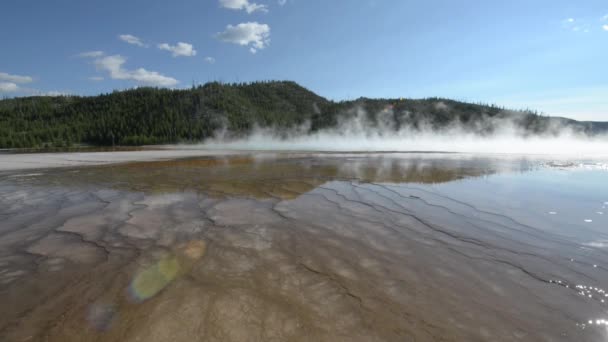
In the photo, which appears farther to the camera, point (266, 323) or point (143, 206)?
point (143, 206)

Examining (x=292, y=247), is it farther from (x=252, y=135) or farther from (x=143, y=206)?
(x=252, y=135)

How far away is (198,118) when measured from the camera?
11688 cm

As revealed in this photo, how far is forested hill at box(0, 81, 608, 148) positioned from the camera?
95.1 m

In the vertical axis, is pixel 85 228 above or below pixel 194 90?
below

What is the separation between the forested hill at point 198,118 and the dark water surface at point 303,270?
89.0 m

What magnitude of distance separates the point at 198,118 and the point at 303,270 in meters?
124

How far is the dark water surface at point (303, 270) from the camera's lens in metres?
2.36

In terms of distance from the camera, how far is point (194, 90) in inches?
5851

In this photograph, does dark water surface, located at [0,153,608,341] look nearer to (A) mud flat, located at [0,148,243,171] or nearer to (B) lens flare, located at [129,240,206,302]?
(B) lens flare, located at [129,240,206,302]

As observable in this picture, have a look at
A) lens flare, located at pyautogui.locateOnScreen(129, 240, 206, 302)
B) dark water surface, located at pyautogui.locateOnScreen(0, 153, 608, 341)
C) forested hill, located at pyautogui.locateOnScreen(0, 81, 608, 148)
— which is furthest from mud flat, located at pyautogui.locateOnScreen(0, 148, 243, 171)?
forested hill, located at pyautogui.locateOnScreen(0, 81, 608, 148)

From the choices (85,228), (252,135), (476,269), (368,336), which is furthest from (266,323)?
(252,135)

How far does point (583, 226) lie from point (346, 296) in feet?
17.2

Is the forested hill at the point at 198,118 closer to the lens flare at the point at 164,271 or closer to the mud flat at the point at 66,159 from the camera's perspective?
the mud flat at the point at 66,159

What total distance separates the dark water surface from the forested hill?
88972mm
